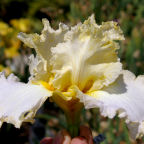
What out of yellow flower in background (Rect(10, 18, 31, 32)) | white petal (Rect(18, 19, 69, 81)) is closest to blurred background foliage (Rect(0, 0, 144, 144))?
yellow flower in background (Rect(10, 18, 31, 32))

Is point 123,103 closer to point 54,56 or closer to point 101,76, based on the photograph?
point 101,76

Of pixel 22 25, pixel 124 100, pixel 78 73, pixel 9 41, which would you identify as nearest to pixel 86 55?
pixel 78 73

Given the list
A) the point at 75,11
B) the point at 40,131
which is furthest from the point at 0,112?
the point at 75,11

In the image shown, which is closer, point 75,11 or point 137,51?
point 75,11

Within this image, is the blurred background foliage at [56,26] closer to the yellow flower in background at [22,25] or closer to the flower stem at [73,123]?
the yellow flower in background at [22,25]

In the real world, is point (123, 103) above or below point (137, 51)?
below

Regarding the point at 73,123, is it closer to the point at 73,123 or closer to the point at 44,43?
the point at 73,123

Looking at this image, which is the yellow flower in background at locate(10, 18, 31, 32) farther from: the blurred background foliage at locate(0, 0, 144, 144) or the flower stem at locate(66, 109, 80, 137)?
the flower stem at locate(66, 109, 80, 137)
